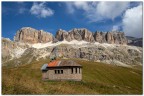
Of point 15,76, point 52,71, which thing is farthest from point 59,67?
point 15,76

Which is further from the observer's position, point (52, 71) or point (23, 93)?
point (52, 71)

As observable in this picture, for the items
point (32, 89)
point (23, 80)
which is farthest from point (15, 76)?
point (32, 89)

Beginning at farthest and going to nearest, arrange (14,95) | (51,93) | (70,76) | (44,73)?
(44,73) < (70,76) < (51,93) < (14,95)

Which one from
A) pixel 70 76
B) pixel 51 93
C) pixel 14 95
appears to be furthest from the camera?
pixel 70 76

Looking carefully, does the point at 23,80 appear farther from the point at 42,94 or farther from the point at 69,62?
the point at 69,62

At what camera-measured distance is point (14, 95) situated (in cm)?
1944

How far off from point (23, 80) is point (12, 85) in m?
1.81

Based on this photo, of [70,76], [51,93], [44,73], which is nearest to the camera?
[51,93]

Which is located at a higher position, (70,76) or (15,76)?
(15,76)

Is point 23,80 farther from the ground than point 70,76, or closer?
farther from the ground

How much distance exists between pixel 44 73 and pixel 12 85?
48.0 m

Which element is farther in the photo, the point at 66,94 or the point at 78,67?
the point at 78,67

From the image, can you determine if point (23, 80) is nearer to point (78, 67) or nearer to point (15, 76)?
point (15, 76)

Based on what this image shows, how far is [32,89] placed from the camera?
20.5 m
